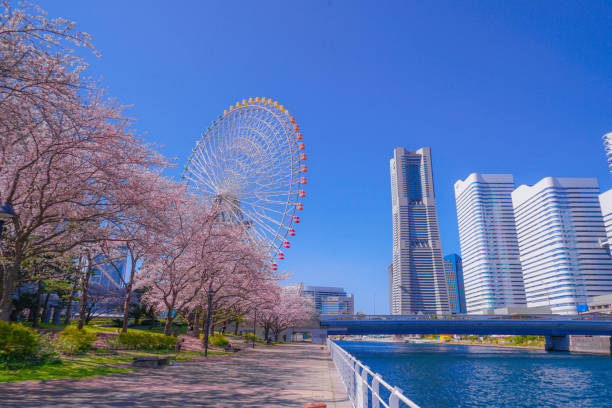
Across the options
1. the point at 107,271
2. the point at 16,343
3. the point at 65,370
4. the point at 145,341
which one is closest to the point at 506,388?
the point at 145,341

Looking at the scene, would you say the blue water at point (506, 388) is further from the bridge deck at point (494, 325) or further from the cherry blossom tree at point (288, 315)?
the cherry blossom tree at point (288, 315)

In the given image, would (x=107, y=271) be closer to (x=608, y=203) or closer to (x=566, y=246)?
(x=608, y=203)

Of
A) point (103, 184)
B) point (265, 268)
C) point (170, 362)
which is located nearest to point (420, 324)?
point (265, 268)

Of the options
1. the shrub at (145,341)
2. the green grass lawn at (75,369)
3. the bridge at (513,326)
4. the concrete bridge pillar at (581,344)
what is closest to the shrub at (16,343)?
the green grass lawn at (75,369)

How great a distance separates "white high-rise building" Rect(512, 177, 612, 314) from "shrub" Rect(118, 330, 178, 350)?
599ft

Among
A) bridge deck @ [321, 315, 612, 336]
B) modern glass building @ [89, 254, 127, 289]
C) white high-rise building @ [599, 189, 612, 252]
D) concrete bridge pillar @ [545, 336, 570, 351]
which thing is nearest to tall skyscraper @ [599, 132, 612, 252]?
white high-rise building @ [599, 189, 612, 252]

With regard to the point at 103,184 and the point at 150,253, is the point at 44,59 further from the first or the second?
the point at 150,253

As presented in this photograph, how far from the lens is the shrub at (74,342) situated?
19.4 metres

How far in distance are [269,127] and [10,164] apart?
3053 centimetres

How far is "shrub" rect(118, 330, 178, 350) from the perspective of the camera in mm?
25805

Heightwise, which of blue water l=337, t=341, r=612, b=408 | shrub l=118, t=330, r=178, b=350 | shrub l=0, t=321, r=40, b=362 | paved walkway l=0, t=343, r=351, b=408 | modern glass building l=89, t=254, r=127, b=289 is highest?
modern glass building l=89, t=254, r=127, b=289

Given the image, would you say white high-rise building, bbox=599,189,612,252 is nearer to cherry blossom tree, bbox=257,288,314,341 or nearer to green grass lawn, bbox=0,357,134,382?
cherry blossom tree, bbox=257,288,314,341

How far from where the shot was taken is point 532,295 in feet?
621

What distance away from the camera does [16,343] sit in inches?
578
